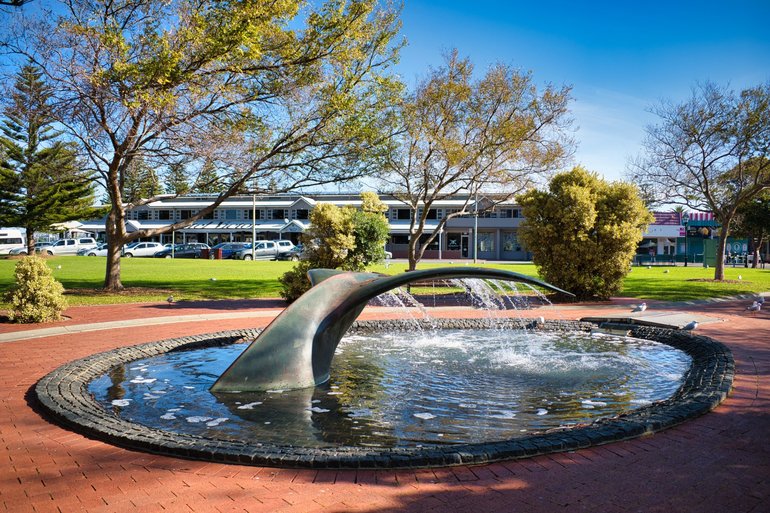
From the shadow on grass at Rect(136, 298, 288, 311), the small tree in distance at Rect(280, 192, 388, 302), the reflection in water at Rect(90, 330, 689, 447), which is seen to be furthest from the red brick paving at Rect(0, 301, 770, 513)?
the small tree in distance at Rect(280, 192, 388, 302)

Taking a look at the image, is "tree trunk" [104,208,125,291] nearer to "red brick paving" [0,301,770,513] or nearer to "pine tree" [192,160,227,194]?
"pine tree" [192,160,227,194]

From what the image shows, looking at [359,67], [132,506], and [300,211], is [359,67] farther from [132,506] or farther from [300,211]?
[300,211]

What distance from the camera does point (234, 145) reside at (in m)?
17.8

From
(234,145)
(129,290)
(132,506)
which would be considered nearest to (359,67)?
(234,145)

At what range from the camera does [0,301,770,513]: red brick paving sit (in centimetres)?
373

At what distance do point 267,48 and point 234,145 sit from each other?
3.53 metres

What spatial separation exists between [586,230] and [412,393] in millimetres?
12193

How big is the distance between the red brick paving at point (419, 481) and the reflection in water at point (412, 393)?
102cm

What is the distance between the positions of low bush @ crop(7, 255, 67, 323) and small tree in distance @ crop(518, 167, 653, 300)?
13519 mm

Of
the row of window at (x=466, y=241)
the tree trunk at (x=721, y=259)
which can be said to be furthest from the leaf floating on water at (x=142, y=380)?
the row of window at (x=466, y=241)

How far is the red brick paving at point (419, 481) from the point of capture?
3.73 m

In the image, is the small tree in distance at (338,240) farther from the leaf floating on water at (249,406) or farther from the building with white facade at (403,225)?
the building with white facade at (403,225)

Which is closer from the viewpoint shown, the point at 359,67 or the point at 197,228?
the point at 359,67

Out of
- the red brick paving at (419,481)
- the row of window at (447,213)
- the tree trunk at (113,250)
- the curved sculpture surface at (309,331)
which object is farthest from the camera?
the row of window at (447,213)
